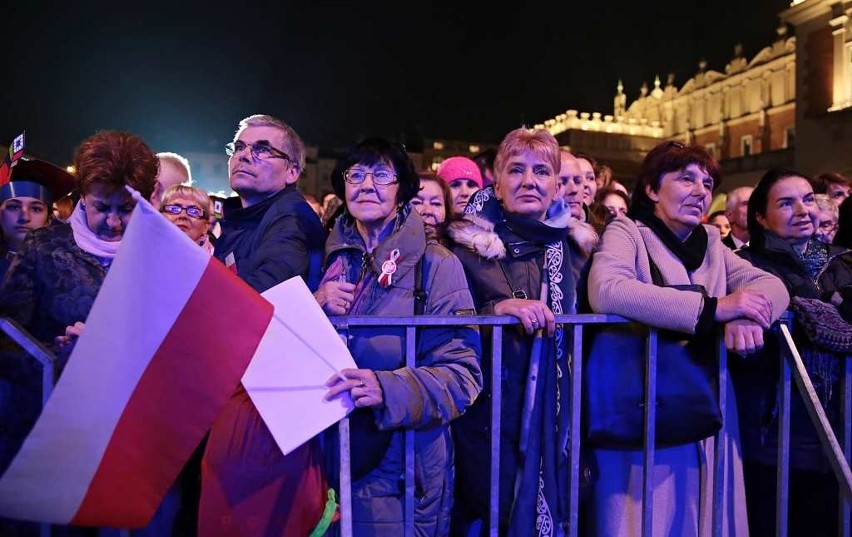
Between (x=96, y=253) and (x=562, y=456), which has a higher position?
(x=96, y=253)

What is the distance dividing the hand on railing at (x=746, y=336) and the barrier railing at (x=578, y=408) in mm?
169

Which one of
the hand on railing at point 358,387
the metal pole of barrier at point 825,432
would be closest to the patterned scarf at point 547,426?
the hand on railing at point 358,387

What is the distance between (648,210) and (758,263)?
34.8 inches

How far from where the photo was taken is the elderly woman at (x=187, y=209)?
4424mm

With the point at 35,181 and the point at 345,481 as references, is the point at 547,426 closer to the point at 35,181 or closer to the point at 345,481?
the point at 345,481

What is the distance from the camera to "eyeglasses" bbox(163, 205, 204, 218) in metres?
A: 4.41

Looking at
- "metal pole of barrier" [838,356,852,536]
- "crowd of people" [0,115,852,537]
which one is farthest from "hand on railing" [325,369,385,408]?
"metal pole of barrier" [838,356,852,536]

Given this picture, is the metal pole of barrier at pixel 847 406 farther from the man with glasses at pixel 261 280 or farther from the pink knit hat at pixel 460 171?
the pink knit hat at pixel 460 171

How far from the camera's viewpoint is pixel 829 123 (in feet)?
103

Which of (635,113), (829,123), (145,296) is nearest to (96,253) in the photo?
(145,296)

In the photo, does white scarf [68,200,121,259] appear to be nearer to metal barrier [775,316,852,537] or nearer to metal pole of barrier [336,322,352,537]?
metal pole of barrier [336,322,352,537]

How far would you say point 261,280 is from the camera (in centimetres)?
267

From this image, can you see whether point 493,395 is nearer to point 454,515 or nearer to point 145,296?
point 454,515

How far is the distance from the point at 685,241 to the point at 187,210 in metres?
3.38
